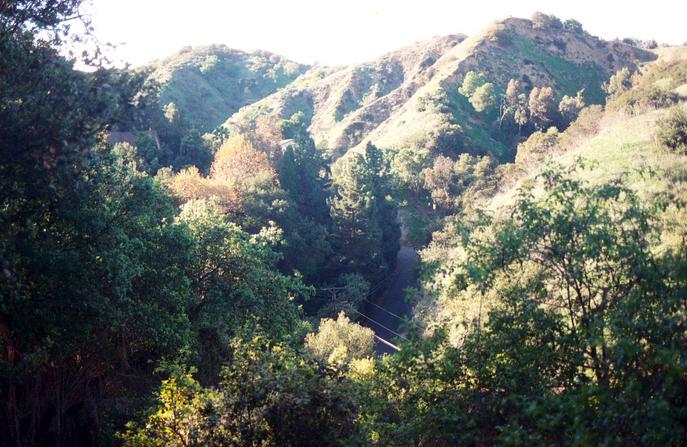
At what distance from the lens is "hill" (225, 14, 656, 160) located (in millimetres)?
72500

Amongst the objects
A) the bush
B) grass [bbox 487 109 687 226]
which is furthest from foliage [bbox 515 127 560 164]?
the bush

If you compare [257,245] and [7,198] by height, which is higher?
[257,245]

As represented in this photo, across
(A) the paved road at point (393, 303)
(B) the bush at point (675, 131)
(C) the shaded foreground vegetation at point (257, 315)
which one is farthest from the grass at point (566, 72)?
(C) the shaded foreground vegetation at point (257, 315)

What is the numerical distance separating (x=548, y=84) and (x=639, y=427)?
90.0 m

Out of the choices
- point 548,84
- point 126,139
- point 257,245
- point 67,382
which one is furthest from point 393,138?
point 67,382

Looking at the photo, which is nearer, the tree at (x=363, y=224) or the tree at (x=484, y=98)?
the tree at (x=363, y=224)

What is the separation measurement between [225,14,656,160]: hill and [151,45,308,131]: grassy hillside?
981 centimetres

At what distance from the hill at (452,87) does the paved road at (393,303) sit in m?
20.5

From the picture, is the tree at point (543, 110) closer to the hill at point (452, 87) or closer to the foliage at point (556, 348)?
the hill at point (452, 87)

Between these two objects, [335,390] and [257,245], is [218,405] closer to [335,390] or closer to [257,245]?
[335,390]

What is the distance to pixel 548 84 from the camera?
282 feet

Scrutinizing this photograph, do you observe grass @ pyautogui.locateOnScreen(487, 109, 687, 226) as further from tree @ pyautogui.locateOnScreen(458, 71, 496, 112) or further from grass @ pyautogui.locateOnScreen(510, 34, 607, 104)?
grass @ pyautogui.locateOnScreen(510, 34, 607, 104)

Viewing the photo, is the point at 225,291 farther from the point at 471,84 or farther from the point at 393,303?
the point at 471,84

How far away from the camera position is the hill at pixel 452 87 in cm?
7250
